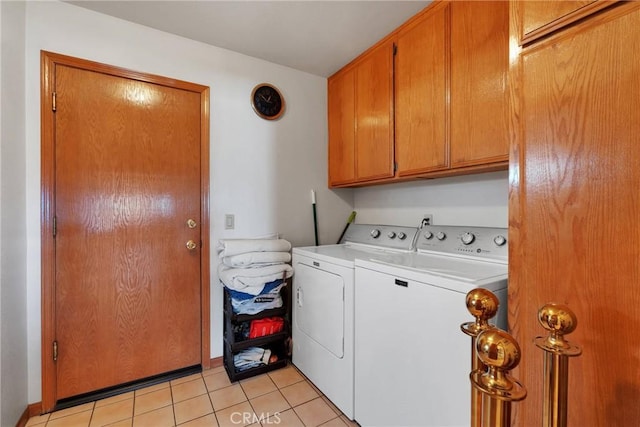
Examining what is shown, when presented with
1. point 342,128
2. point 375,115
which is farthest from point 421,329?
point 342,128

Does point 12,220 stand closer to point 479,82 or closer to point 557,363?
point 557,363

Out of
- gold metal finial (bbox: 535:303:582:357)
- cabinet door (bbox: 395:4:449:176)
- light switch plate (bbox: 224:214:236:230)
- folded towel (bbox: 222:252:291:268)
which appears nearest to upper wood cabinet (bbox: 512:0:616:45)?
cabinet door (bbox: 395:4:449:176)

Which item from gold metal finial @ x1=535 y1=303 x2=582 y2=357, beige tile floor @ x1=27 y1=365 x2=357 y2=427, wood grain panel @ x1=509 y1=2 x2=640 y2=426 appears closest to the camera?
gold metal finial @ x1=535 y1=303 x2=582 y2=357

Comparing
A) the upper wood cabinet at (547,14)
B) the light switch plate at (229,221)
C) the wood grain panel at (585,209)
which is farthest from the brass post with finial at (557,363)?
the light switch plate at (229,221)

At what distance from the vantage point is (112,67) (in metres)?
1.78

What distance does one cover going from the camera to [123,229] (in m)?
1.82

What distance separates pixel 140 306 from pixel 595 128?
238cm

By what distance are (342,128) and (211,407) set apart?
7.14 ft

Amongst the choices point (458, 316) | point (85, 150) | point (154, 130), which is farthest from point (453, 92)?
point (85, 150)

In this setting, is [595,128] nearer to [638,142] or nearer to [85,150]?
[638,142]

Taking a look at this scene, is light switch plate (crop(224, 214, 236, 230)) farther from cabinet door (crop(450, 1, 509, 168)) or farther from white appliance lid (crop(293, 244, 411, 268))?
cabinet door (crop(450, 1, 509, 168))

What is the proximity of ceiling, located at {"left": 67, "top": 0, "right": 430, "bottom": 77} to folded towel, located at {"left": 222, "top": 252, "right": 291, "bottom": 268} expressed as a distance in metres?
1.51

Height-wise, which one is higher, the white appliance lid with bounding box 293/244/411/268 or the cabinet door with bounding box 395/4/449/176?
the cabinet door with bounding box 395/4/449/176

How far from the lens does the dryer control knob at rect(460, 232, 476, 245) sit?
157 centimetres
